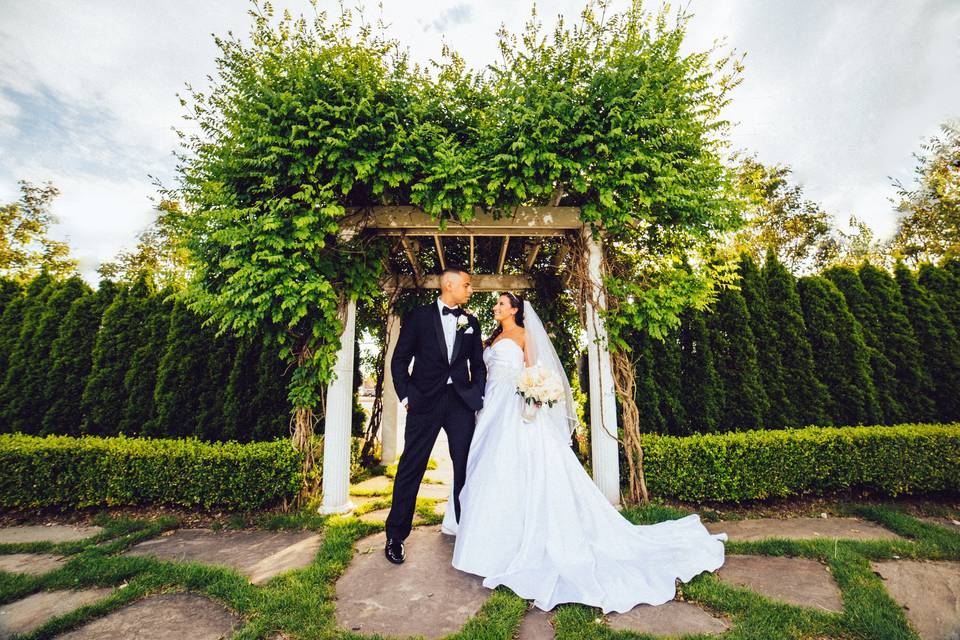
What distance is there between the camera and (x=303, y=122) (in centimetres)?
407

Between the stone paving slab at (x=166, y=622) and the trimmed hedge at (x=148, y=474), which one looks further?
the trimmed hedge at (x=148, y=474)

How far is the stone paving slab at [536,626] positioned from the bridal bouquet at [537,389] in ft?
4.78

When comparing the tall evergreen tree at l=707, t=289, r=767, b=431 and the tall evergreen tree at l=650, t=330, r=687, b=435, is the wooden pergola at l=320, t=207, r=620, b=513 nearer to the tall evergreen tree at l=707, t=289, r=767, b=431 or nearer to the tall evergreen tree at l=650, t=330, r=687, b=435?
the tall evergreen tree at l=650, t=330, r=687, b=435

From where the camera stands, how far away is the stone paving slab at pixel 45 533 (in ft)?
13.3

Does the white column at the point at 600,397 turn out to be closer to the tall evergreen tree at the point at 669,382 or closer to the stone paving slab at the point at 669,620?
the tall evergreen tree at the point at 669,382

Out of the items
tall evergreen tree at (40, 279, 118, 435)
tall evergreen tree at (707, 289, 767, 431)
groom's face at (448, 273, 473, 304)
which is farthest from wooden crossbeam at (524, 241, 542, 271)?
tall evergreen tree at (40, 279, 118, 435)

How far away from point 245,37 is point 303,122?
1.26 meters

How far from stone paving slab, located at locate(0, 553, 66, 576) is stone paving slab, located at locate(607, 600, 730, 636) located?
4640 mm

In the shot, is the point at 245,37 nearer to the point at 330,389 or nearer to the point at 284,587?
the point at 330,389

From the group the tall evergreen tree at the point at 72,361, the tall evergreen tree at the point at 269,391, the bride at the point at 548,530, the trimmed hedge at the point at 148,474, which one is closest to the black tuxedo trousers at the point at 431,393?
the bride at the point at 548,530

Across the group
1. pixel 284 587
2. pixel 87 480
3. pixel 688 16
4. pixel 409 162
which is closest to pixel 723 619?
pixel 284 587

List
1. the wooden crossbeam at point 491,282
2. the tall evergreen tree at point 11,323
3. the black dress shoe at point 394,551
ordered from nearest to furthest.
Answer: the black dress shoe at point 394,551 → the tall evergreen tree at point 11,323 → the wooden crossbeam at point 491,282

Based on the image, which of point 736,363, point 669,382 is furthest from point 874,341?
point 669,382

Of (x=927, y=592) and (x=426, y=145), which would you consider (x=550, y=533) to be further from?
(x=426, y=145)
